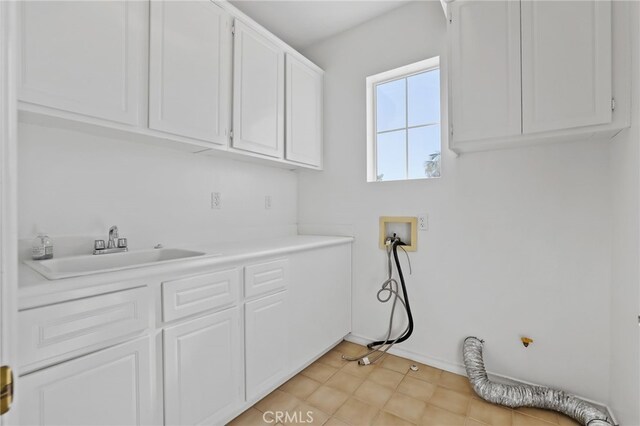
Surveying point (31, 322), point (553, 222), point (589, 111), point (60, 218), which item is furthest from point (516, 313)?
point (60, 218)

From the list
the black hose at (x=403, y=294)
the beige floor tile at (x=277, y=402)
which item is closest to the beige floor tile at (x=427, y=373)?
the black hose at (x=403, y=294)

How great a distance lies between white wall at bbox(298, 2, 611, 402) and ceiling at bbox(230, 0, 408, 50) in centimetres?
9

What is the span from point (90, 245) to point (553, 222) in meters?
2.61

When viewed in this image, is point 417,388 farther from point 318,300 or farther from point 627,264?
point 627,264

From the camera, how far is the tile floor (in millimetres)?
1621

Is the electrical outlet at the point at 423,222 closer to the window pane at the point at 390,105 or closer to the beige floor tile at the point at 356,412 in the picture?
the window pane at the point at 390,105

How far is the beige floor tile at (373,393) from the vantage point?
5.87 ft

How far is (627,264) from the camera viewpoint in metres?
1.40

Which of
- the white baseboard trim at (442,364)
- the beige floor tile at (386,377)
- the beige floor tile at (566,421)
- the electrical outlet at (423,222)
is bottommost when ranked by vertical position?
the beige floor tile at (386,377)

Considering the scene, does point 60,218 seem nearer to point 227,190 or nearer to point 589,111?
point 227,190

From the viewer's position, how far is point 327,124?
276 centimetres

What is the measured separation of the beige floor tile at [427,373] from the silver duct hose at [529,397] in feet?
0.78

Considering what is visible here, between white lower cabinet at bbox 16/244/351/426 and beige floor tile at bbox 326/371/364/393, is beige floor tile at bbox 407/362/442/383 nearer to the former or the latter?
beige floor tile at bbox 326/371/364/393
